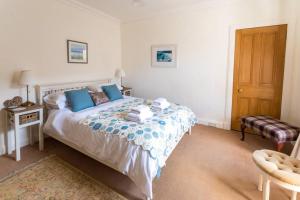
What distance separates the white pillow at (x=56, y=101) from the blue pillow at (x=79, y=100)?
3.2 inches

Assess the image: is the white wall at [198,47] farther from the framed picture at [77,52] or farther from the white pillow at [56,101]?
the white pillow at [56,101]

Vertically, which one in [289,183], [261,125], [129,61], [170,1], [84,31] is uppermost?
[170,1]

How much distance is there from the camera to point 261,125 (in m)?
2.81

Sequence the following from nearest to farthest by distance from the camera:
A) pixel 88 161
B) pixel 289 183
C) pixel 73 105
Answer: pixel 289 183 → pixel 88 161 → pixel 73 105

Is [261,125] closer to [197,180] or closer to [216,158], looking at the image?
[216,158]

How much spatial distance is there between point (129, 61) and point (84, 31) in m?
1.51

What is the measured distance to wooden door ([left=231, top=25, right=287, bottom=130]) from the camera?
313 cm

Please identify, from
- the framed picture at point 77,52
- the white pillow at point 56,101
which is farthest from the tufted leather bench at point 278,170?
the framed picture at point 77,52

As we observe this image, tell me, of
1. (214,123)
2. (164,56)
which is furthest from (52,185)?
(164,56)

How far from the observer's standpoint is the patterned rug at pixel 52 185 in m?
1.84

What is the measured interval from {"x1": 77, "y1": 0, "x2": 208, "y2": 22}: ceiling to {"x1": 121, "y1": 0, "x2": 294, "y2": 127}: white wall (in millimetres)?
Answer: 188

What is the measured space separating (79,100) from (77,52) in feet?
4.48

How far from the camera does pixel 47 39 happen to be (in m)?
Result: 3.10

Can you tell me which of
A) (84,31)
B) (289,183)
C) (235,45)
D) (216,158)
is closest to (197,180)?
(216,158)
